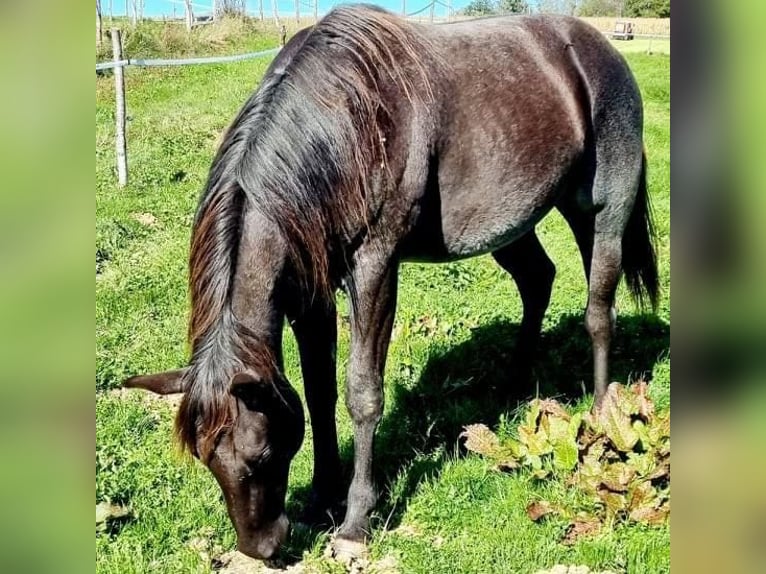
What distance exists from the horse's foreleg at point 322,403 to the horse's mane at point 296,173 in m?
0.42

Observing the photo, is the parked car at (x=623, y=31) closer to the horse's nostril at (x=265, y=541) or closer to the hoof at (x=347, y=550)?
the hoof at (x=347, y=550)

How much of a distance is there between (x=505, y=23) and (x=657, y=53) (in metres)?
13.5

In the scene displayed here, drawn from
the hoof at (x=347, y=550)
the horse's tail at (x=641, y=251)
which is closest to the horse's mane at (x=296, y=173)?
the hoof at (x=347, y=550)

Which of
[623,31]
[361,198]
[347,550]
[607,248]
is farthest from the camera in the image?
[623,31]

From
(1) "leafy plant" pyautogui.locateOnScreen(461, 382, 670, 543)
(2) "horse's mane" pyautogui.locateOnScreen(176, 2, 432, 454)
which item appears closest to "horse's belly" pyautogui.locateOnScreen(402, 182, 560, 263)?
(2) "horse's mane" pyautogui.locateOnScreen(176, 2, 432, 454)

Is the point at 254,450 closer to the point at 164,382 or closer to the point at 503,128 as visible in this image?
the point at 164,382

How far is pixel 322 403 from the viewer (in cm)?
358

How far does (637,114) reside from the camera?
14.3 feet

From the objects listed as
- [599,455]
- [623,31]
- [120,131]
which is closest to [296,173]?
[599,455]

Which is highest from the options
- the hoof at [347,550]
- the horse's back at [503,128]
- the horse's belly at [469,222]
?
the horse's back at [503,128]

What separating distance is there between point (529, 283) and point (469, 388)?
0.77 m

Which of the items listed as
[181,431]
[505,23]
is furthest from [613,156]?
[181,431]

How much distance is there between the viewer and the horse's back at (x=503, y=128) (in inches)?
138
